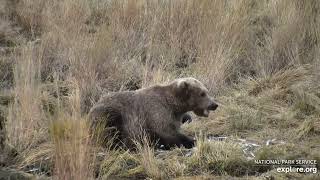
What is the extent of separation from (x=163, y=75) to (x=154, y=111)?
190 centimetres

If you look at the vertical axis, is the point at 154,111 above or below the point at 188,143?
above

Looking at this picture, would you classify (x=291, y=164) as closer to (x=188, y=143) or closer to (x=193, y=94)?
(x=188, y=143)

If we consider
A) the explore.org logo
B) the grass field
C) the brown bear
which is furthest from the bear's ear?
the explore.org logo

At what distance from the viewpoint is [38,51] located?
991 cm

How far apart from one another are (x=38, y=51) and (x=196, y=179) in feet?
15.4

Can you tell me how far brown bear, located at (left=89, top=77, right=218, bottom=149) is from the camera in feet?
23.5

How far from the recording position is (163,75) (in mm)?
9180

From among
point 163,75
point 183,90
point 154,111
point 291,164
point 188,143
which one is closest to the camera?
point 291,164

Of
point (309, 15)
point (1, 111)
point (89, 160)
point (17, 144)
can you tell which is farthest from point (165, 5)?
point (89, 160)

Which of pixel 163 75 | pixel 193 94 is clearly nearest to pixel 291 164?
pixel 193 94

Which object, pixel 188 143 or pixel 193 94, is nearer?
pixel 188 143

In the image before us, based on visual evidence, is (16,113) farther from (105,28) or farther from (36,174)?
(105,28)

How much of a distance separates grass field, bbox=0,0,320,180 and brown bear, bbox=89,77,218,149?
0.30m

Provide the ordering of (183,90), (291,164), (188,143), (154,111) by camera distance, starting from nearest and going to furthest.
Result: (291,164), (188,143), (154,111), (183,90)
